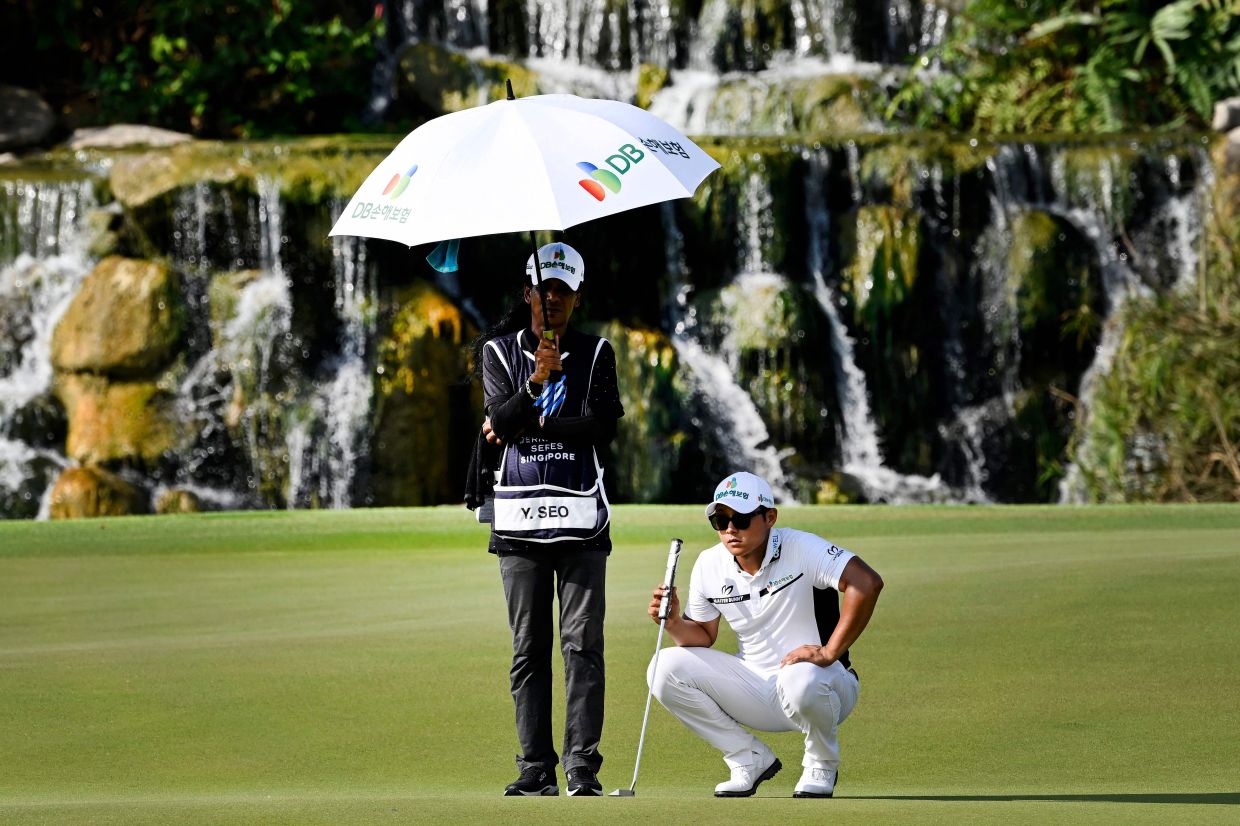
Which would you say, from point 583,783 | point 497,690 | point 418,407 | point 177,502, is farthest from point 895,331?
point 583,783

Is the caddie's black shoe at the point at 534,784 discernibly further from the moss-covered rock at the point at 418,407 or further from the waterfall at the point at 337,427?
the waterfall at the point at 337,427

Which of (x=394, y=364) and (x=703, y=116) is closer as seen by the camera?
(x=394, y=364)

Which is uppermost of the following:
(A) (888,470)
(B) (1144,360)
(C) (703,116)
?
(C) (703,116)

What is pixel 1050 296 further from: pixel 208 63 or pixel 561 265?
pixel 561 265

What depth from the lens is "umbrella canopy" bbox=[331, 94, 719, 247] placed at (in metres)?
5.79

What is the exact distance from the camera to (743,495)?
19.1 ft

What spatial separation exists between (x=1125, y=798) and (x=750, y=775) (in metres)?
1.04

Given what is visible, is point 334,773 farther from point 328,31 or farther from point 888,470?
point 328,31

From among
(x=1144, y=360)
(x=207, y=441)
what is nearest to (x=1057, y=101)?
(x=1144, y=360)

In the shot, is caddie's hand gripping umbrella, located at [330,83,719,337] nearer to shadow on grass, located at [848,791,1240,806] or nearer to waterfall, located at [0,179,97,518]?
shadow on grass, located at [848,791,1240,806]

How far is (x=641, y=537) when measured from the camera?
13164 mm

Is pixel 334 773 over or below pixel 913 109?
below

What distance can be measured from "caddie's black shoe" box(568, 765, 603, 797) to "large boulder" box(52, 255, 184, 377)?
15.4 meters

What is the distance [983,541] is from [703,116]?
1364cm
